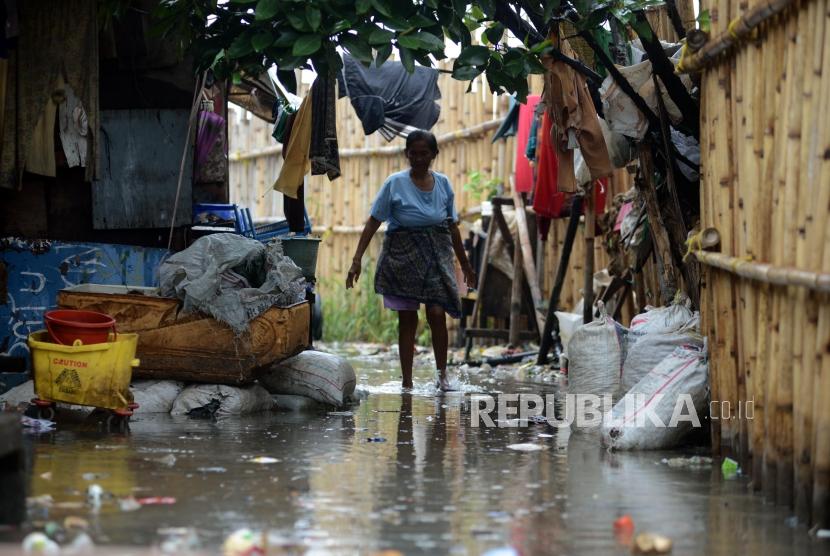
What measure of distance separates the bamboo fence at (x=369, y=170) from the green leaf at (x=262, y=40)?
512 cm

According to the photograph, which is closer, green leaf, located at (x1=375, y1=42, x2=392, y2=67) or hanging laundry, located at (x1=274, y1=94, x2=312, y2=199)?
green leaf, located at (x1=375, y1=42, x2=392, y2=67)

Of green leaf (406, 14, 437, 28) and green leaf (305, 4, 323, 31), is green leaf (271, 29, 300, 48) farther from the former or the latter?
green leaf (406, 14, 437, 28)

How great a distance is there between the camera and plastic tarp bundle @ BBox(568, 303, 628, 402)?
22.6ft

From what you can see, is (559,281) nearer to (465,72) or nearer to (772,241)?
(465,72)

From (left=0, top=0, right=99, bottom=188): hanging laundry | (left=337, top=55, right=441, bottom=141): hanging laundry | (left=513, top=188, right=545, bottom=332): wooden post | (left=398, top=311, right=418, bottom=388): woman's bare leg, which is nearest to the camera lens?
(left=0, top=0, right=99, bottom=188): hanging laundry

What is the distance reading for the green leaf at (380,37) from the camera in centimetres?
596

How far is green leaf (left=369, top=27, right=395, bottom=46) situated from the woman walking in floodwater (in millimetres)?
2769

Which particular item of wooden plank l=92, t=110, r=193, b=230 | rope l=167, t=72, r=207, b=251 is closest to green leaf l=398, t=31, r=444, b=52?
rope l=167, t=72, r=207, b=251

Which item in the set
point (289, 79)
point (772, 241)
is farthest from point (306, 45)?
point (772, 241)

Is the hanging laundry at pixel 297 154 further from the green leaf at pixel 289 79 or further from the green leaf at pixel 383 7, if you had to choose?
the green leaf at pixel 383 7

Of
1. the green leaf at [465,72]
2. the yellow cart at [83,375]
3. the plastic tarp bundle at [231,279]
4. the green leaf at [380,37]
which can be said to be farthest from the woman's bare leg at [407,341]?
the green leaf at [380,37]

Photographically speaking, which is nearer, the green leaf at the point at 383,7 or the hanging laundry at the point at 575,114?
the green leaf at the point at 383,7

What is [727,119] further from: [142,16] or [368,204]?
[368,204]

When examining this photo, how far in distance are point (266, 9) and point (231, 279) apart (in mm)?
1946
